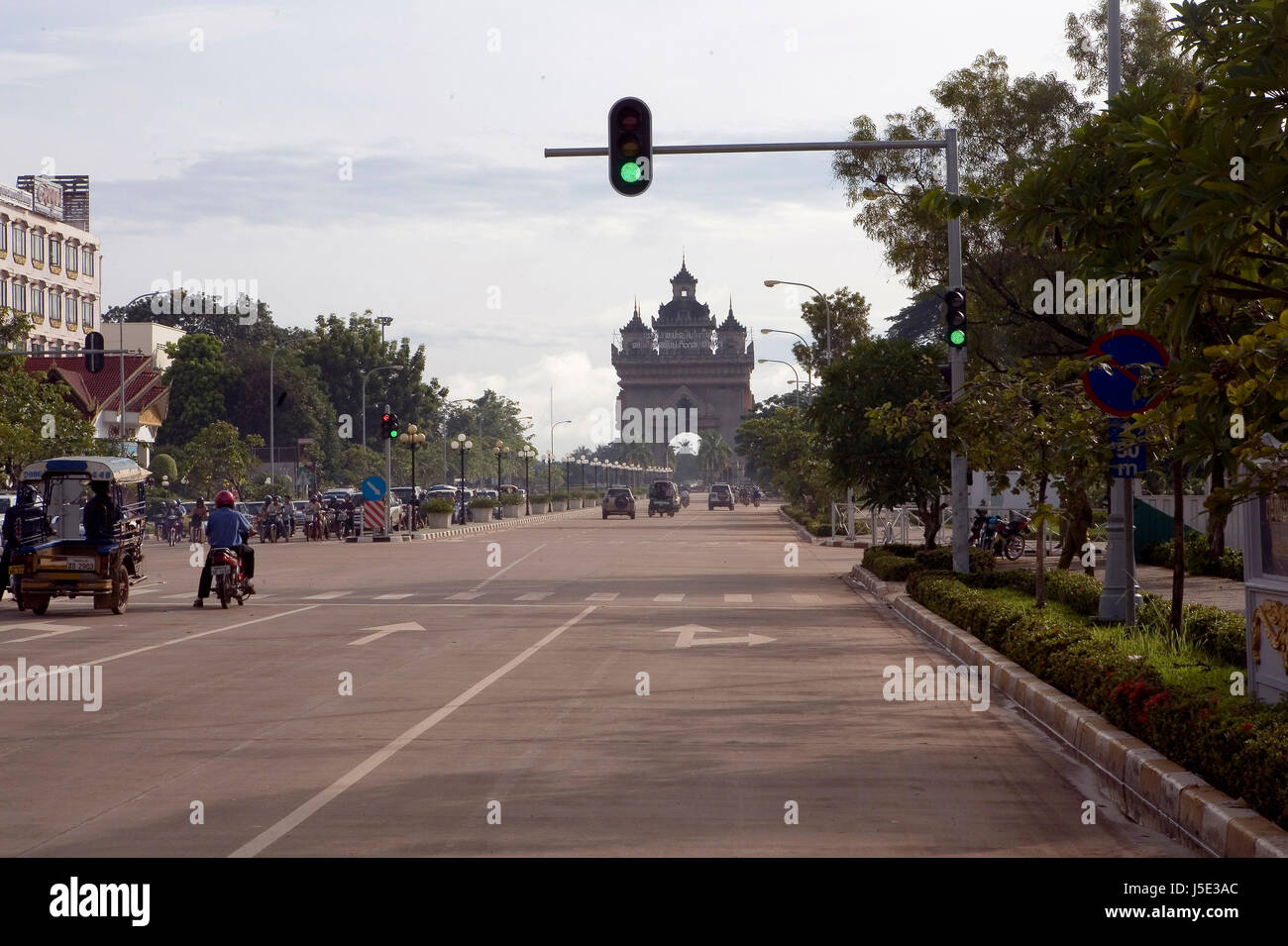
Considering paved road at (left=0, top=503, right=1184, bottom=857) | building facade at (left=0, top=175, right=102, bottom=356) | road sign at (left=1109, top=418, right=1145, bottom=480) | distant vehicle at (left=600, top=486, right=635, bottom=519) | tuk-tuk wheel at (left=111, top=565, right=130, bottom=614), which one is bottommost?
paved road at (left=0, top=503, right=1184, bottom=857)

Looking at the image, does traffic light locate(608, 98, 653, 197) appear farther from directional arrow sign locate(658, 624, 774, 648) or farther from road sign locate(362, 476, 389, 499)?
road sign locate(362, 476, 389, 499)

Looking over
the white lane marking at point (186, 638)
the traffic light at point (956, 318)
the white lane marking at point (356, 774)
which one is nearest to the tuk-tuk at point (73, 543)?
the white lane marking at point (186, 638)

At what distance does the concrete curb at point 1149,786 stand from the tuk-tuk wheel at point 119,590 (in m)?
13.8

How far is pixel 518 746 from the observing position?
10.7 metres

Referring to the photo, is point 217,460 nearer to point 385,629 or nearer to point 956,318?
point 385,629

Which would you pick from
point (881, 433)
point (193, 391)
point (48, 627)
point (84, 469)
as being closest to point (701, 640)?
point (48, 627)

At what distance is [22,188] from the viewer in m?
86.6

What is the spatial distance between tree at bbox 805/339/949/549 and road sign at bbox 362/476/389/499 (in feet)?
78.1

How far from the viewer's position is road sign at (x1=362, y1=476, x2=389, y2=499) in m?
53.4

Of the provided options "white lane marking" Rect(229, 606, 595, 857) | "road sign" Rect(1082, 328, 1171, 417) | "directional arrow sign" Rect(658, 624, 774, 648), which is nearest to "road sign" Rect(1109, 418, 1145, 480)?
"road sign" Rect(1082, 328, 1171, 417)

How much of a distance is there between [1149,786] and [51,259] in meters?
83.7

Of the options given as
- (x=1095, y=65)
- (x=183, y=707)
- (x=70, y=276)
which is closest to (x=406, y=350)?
(x=70, y=276)

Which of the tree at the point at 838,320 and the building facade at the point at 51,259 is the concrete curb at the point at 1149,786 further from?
the building facade at the point at 51,259
